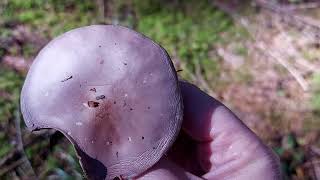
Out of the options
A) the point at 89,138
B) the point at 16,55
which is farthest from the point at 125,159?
the point at 16,55

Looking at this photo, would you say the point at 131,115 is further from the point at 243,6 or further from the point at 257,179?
the point at 243,6

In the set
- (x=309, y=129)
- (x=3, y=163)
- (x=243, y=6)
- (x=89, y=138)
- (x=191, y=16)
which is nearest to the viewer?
(x=89, y=138)

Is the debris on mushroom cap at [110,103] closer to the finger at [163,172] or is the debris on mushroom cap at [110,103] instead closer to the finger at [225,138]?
the finger at [163,172]

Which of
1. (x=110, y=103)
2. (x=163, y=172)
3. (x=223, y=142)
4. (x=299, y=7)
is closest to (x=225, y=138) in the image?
(x=223, y=142)

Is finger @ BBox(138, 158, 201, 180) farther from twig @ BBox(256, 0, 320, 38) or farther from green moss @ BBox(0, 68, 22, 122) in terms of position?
twig @ BBox(256, 0, 320, 38)

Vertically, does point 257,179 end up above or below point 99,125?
below

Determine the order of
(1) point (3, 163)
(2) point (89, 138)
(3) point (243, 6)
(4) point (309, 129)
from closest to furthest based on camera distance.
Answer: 1. (2) point (89, 138)
2. (1) point (3, 163)
3. (4) point (309, 129)
4. (3) point (243, 6)
